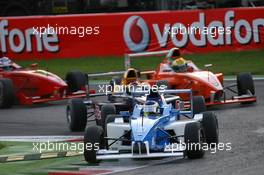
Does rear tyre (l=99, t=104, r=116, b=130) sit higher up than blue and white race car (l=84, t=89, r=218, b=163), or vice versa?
rear tyre (l=99, t=104, r=116, b=130)

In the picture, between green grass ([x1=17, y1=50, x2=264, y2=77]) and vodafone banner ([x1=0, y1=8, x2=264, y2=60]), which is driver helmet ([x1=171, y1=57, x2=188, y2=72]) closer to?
green grass ([x1=17, y1=50, x2=264, y2=77])

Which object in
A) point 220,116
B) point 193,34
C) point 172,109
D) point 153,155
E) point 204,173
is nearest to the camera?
point 204,173

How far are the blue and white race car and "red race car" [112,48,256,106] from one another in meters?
4.67

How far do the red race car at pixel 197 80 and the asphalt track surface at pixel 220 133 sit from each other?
10.7 inches

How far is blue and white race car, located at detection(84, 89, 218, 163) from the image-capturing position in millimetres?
13008

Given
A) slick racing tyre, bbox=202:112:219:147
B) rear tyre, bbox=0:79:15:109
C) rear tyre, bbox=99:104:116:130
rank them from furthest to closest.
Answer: rear tyre, bbox=0:79:15:109, rear tyre, bbox=99:104:116:130, slick racing tyre, bbox=202:112:219:147

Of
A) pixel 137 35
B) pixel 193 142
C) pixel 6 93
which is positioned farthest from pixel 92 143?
pixel 137 35

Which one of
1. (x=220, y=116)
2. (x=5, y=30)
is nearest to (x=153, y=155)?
(x=220, y=116)

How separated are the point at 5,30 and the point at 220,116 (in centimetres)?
1421

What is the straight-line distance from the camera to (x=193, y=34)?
1168 inches

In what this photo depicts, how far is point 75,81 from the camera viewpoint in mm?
22516

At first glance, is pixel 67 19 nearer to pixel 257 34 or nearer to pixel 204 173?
pixel 257 34

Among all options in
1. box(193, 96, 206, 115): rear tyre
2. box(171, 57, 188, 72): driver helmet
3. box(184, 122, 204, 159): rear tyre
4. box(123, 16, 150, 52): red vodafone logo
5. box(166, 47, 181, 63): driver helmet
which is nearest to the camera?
box(184, 122, 204, 159): rear tyre

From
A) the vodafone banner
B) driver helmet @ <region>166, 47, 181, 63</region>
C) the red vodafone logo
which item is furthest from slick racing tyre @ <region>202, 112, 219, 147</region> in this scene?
the red vodafone logo
